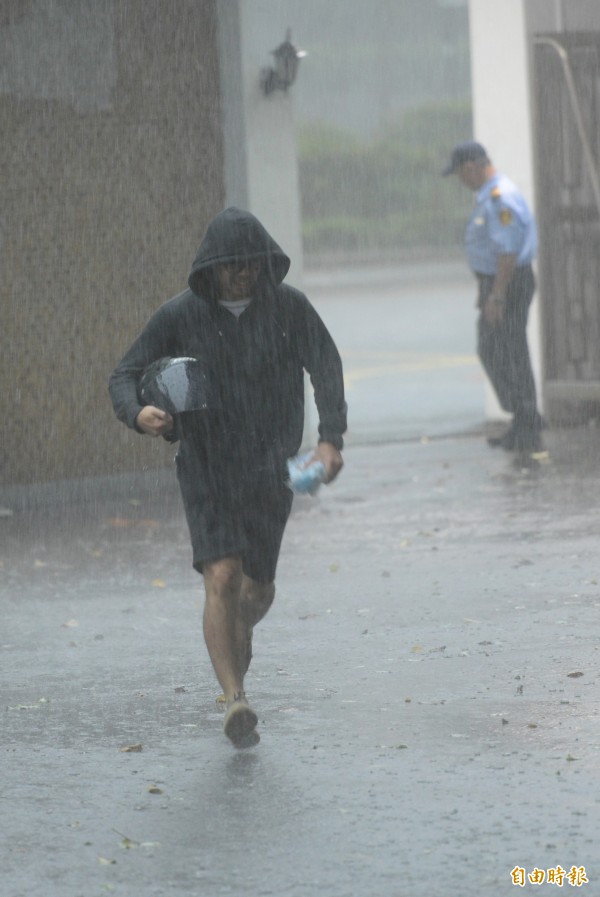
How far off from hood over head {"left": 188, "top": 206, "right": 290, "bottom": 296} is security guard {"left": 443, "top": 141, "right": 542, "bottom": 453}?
6921mm

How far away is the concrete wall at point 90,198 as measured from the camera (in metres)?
11.9

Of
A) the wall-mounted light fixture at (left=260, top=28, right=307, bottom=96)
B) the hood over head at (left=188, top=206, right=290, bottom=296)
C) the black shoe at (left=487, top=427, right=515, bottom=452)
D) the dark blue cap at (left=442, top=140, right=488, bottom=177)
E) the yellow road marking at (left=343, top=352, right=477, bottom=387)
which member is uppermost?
the wall-mounted light fixture at (left=260, top=28, right=307, bottom=96)

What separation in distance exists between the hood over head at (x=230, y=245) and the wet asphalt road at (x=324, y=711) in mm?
1565

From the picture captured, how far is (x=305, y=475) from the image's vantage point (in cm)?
605

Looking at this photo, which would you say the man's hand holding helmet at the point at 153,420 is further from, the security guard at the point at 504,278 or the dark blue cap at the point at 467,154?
the dark blue cap at the point at 467,154

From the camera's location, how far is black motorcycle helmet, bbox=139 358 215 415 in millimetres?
6016

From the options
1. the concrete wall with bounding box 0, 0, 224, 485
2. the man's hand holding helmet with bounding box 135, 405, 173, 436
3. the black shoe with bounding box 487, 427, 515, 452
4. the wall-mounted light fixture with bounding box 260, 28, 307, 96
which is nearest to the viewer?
the man's hand holding helmet with bounding box 135, 405, 173, 436

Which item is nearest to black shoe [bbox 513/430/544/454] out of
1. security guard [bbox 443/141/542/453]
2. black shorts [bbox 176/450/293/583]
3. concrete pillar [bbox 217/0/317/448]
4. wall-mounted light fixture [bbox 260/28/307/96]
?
security guard [bbox 443/141/542/453]

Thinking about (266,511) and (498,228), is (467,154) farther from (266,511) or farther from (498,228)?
(266,511)

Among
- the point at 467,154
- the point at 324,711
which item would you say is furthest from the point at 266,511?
the point at 467,154

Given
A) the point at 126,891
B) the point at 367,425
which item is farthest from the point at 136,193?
the point at 126,891

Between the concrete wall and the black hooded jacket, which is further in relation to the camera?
the concrete wall

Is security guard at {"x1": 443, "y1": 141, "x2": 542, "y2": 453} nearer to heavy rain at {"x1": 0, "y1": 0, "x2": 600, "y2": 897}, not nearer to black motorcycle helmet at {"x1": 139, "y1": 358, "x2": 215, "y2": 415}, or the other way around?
heavy rain at {"x1": 0, "y1": 0, "x2": 600, "y2": 897}

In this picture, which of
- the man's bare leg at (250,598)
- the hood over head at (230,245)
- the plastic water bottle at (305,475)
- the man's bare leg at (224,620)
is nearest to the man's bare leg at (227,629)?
the man's bare leg at (224,620)
